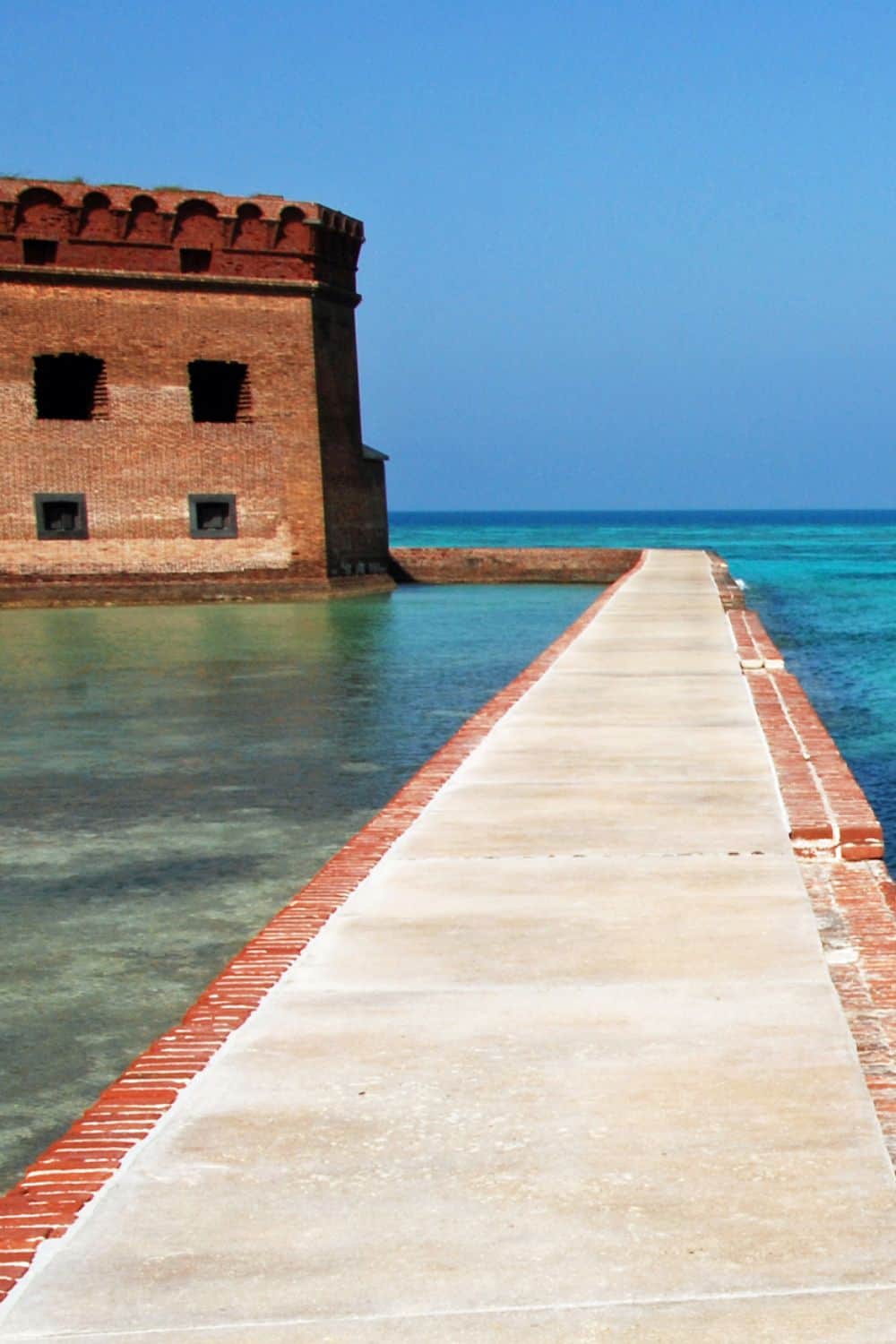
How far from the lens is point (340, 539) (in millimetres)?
33031

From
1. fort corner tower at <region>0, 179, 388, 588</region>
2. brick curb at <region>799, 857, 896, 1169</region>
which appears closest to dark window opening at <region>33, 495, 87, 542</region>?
fort corner tower at <region>0, 179, 388, 588</region>

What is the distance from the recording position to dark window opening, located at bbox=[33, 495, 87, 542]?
29.6 m

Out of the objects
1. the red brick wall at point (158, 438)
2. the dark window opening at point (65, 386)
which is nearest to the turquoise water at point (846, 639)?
the red brick wall at point (158, 438)

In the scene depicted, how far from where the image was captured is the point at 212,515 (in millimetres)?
30984

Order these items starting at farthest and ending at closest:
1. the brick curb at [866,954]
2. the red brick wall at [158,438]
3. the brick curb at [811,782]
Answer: the red brick wall at [158,438]
the brick curb at [811,782]
the brick curb at [866,954]

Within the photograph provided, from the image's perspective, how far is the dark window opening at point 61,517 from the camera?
97.2 feet

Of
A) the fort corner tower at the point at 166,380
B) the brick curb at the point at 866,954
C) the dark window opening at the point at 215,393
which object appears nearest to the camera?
the brick curb at the point at 866,954

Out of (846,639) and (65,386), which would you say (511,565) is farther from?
(846,639)

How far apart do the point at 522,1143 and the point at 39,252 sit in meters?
27.6

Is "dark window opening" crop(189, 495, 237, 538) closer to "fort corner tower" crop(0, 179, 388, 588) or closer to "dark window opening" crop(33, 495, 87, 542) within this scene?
"fort corner tower" crop(0, 179, 388, 588)

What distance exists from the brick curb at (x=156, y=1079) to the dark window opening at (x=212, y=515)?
79.2ft

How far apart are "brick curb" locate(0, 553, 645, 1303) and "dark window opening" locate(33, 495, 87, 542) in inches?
931

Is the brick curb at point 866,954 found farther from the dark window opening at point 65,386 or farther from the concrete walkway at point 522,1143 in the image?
the dark window opening at point 65,386

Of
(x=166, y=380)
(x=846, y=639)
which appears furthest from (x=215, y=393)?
(x=846, y=639)
